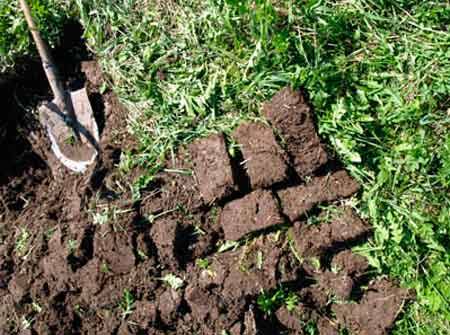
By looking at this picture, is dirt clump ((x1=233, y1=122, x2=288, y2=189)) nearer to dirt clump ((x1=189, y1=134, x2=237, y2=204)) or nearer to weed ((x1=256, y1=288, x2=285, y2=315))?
dirt clump ((x1=189, y1=134, x2=237, y2=204))

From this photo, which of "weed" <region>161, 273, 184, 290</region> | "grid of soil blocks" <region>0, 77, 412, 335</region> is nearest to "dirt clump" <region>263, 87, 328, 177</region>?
"grid of soil blocks" <region>0, 77, 412, 335</region>

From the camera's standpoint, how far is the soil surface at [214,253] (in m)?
2.80

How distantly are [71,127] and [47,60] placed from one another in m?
0.39

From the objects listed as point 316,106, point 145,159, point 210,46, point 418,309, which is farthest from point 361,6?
point 418,309

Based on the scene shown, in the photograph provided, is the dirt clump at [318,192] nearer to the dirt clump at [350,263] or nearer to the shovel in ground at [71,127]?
the dirt clump at [350,263]

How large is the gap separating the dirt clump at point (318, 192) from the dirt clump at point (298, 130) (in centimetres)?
8

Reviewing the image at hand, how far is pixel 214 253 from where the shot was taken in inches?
114

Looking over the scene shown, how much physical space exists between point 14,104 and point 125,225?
1.12m

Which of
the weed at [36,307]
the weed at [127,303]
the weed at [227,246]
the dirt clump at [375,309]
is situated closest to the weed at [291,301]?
the dirt clump at [375,309]

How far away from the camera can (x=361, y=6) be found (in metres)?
2.94

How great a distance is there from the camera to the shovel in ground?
314 cm

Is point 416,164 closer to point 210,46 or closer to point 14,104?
point 210,46

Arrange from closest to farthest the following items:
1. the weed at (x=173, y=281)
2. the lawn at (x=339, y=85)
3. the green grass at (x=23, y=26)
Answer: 1. the lawn at (x=339, y=85)
2. the weed at (x=173, y=281)
3. the green grass at (x=23, y=26)

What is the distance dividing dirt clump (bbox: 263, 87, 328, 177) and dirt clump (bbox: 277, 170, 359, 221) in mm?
82
